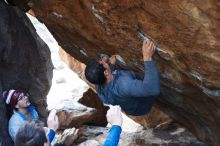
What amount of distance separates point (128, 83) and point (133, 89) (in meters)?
0.13

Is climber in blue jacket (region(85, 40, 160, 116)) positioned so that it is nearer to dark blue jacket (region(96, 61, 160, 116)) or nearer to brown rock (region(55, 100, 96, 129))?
dark blue jacket (region(96, 61, 160, 116))

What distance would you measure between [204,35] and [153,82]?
2.96 ft

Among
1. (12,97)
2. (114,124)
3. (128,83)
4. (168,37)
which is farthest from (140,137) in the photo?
(114,124)

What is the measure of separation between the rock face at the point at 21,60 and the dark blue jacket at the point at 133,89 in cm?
168

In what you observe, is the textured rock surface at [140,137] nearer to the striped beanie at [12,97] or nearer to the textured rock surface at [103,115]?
the textured rock surface at [103,115]

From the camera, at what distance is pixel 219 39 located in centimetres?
403

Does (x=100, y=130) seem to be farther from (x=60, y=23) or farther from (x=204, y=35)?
(x=204, y=35)

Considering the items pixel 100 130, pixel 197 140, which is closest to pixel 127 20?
pixel 197 140

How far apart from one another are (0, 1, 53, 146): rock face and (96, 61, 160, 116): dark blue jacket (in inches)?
66.2

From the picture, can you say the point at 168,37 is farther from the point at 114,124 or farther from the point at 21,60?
the point at 21,60

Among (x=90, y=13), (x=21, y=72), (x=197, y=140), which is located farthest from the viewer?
(x=197, y=140)

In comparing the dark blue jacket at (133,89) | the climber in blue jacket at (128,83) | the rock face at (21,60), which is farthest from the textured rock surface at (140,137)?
the climber in blue jacket at (128,83)

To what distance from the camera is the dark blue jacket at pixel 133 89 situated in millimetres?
4691

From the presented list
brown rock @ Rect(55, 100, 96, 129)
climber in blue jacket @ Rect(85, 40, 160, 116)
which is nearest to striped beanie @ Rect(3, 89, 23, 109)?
climber in blue jacket @ Rect(85, 40, 160, 116)
